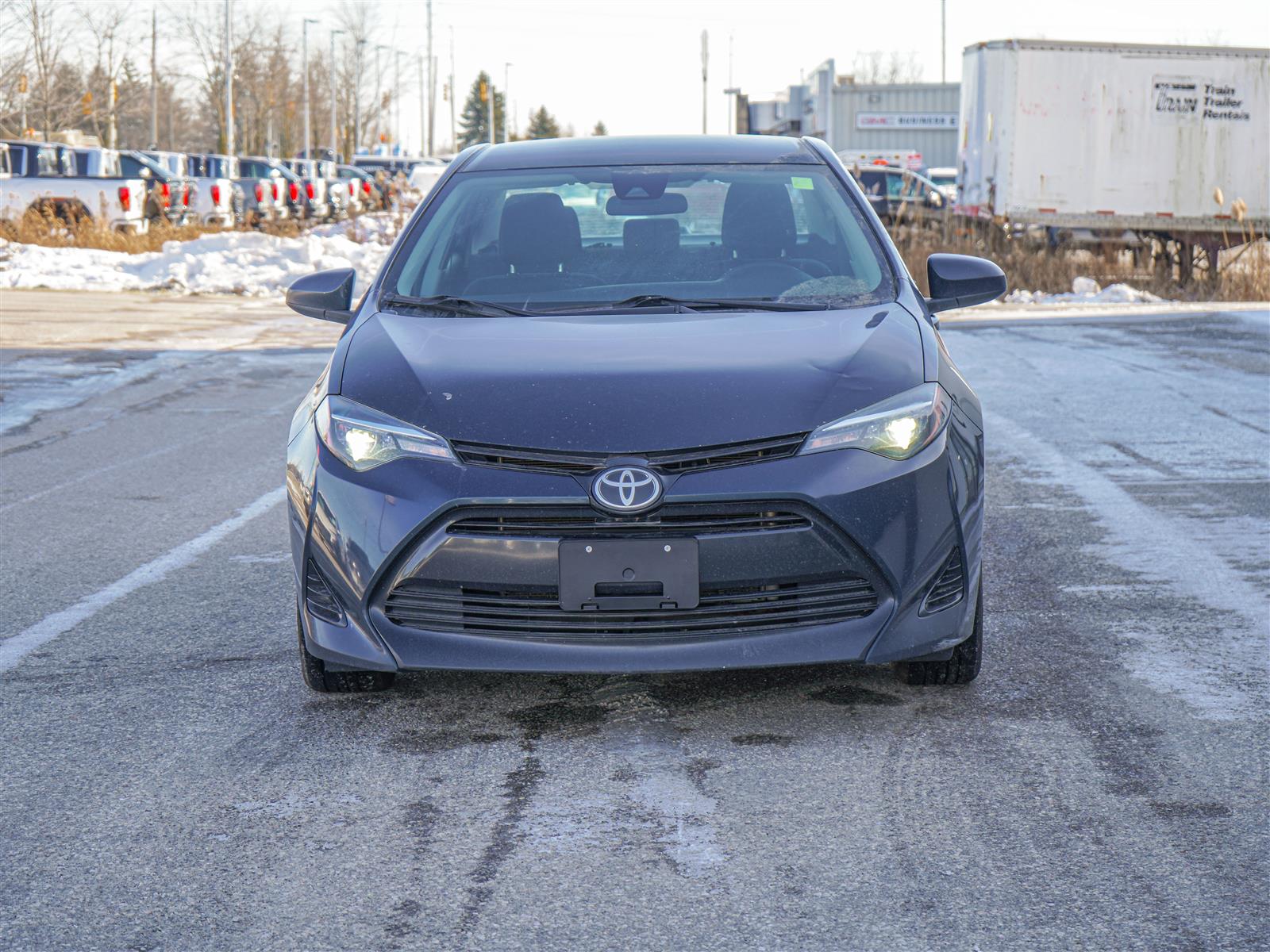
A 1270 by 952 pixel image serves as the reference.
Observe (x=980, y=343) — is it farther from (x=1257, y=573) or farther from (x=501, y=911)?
(x=501, y=911)

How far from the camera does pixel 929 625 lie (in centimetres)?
375

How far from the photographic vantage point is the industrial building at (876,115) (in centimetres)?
4253

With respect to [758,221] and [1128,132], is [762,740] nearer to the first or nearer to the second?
[758,221]

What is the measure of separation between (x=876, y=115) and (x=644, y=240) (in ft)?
134

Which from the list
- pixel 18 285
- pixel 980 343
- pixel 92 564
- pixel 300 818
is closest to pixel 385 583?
pixel 300 818

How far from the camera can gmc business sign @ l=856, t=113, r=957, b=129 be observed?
43.5 m

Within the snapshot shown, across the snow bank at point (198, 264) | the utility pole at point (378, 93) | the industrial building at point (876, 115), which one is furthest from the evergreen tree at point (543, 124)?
the snow bank at point (198, 264)

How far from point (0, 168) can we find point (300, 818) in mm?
25057

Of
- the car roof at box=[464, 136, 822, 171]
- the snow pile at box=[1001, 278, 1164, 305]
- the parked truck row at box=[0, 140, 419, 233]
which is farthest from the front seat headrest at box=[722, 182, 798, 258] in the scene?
the parked truck row at box=[0, 140, 419, 233]

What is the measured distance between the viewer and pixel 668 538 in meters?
3.54

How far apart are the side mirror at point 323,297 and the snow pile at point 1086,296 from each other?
15448 millimetres

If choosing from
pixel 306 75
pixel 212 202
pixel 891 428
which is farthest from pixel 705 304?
pixel 306 75

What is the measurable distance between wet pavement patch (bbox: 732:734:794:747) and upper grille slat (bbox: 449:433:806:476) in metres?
0.70

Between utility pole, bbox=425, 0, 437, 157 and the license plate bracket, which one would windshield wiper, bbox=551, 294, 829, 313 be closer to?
the license plate bracket
